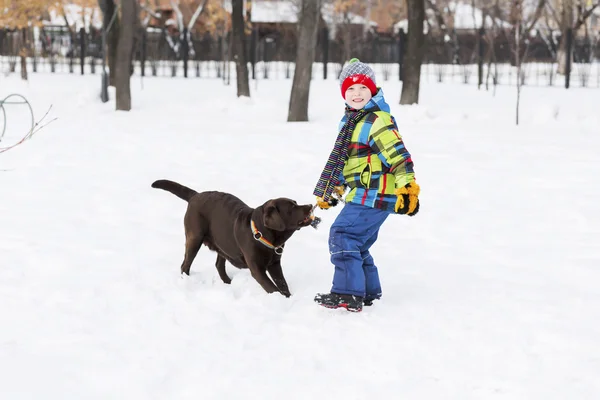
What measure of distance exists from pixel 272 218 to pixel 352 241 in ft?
1.63

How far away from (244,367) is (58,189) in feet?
18.2

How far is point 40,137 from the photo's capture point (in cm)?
1323

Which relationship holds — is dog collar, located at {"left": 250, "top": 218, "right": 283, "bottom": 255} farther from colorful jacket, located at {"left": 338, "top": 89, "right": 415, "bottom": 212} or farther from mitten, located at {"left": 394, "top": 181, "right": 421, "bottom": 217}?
mitten, located at {"left": 394, "top": 181, "right": 421, "bottom": 217}

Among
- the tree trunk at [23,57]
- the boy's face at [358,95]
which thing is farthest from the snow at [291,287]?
the tree trunk at [23,57]

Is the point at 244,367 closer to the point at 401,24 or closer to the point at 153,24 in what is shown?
the point at 153,24

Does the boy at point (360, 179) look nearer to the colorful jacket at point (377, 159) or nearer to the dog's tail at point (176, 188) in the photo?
the colorful jacket at point (377, 159)

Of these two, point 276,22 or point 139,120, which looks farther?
point 276,22

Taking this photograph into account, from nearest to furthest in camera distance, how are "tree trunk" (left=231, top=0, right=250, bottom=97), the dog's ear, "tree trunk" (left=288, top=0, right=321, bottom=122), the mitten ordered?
the mitten < the dog's ear < "tree trunk" (left=288, top=0, right=321, bottom=122) < "tree trunk" (left=231, top=0, right=250, bottom=97)

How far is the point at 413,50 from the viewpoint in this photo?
17516 millimetres

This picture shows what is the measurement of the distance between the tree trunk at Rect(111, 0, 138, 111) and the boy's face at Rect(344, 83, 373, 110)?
13.4 m

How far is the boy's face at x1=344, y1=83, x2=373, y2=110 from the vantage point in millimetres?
4727

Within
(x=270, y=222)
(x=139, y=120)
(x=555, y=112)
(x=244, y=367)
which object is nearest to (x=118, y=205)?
(x=270, y=222)

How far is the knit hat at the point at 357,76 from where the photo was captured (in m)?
4.71

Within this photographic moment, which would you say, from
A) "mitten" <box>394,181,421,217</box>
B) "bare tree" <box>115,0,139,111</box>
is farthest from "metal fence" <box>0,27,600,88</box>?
"mitten" <box>394,181,421,217</box>
